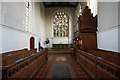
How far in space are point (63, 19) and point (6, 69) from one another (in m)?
12.5

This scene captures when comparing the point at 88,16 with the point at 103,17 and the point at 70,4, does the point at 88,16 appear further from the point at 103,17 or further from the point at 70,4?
the point at 70,4

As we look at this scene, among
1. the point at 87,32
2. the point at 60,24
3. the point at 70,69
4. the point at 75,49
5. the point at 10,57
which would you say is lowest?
the point at 70,69

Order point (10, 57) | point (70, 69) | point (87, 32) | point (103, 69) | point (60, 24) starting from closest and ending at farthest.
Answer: point (103, 69), point (10, 57), point (70, 69), point (87, 32), point (60, 24)

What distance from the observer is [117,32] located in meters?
3.21

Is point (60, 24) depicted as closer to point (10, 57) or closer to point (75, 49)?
point (75, 49)

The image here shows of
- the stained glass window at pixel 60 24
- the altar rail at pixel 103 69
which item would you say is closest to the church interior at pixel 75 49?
the altar rail at pixel 103 69

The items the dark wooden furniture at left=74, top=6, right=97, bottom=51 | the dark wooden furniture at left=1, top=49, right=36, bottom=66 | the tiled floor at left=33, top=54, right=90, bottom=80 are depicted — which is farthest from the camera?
the dark wooden furniture at left=74, top=6, right=97, bottom=51

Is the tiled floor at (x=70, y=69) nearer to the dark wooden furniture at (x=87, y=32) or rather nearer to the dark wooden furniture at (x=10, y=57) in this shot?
the dark wooden furniture at (x=10, y=57)

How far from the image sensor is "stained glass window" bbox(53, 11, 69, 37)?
12969 mm

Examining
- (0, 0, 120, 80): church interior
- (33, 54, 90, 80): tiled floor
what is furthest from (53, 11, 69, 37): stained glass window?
(33, 54, 90, 80): tiled floor

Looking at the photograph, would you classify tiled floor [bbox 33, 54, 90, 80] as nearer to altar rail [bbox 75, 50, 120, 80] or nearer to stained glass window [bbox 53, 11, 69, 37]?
altar rail [bbox 75, 50, 120, 80]

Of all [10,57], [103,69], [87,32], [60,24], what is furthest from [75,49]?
[60,24]

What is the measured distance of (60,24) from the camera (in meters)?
13.1

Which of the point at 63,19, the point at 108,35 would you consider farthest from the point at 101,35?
the point at 63,19
